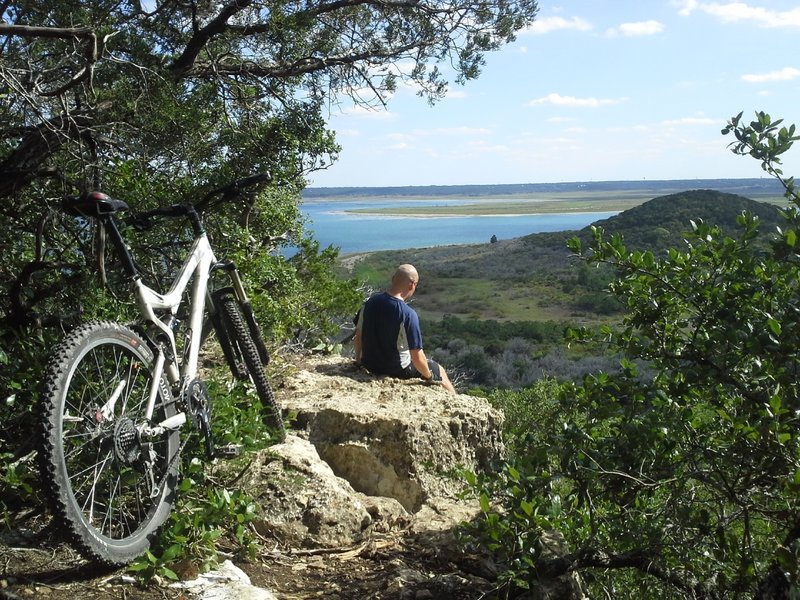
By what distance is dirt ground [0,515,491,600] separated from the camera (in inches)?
112

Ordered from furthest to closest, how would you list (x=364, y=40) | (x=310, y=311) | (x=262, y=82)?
(x=310, y=311) < (x=364, y=40) < (x=262, y=82)

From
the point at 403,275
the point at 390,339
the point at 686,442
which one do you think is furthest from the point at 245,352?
the point at 403,275

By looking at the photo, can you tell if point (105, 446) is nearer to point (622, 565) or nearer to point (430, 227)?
point (622, 565)

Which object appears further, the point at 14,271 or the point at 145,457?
the point at 14,271

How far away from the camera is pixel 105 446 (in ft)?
9.36

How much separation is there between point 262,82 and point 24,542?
506 centimetres

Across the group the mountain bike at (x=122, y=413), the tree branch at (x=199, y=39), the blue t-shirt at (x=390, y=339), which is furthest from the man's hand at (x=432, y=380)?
the tree branch at (x=199, y=39)

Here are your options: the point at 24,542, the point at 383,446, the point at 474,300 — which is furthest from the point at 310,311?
the point at 474,300

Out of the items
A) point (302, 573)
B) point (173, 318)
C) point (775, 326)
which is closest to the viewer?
point (775, 326)

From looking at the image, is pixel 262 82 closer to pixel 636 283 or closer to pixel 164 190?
pixel 164 190

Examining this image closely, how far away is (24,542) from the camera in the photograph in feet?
10.3

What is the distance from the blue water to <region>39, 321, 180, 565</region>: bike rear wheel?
61.0m

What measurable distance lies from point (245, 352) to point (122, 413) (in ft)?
4.30

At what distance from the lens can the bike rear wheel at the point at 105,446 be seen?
2.58 m
